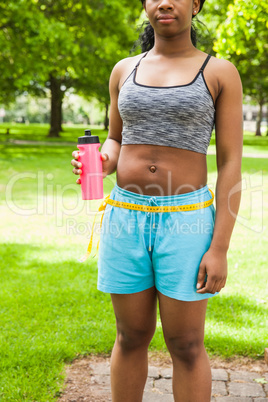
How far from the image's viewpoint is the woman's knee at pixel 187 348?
2084mm

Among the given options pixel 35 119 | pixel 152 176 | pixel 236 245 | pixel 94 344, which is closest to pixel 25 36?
pixel 236 245

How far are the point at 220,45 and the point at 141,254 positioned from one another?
16.5ft

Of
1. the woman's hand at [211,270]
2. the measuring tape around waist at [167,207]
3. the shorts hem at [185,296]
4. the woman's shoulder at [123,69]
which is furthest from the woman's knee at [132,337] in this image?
the woman's shoulder at [123,69]

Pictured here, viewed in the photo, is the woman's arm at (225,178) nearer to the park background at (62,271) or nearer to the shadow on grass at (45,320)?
the park background at (62,271)

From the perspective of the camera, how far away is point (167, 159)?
6.68 ft

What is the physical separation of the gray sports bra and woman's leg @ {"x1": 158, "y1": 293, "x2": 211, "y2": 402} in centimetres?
71

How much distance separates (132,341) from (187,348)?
0.29 metres

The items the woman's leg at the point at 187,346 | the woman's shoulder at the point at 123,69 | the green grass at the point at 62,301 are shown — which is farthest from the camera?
the green grass at the point at 62,301

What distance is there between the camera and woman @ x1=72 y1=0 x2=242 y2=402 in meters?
2.00

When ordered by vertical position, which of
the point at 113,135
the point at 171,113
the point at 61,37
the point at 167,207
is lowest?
the point at 167,207

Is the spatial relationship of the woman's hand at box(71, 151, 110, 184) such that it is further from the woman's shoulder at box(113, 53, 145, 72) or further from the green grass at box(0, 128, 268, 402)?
the green grass at box(0, 128, 268, 402)

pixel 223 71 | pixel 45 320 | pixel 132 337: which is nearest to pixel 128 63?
pixel 223 71

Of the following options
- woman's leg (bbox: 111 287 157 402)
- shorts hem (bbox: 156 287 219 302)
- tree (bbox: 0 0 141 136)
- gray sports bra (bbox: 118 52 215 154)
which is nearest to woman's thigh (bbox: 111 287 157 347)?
woman's leg (bbox: 111 287 157 402)

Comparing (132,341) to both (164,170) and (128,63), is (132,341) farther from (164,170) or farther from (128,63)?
(128,63)
